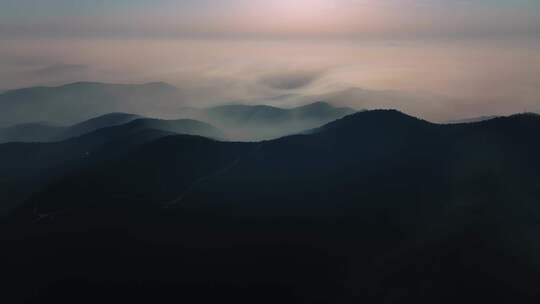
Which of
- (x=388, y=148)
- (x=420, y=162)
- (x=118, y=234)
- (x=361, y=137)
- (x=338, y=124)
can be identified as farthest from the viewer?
(x=338, y=124)

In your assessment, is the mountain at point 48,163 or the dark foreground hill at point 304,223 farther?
the mountain at point 48,163

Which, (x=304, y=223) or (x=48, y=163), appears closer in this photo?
(x=304, y=223)

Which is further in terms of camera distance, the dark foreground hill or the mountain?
the mountain

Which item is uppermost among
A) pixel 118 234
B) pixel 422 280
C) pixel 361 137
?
pixel 361 137

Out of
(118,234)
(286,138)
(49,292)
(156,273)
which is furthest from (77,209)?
(286,138)

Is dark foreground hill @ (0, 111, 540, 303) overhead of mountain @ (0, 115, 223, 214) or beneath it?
beneath

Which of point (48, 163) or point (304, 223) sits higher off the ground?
point (48, 163)

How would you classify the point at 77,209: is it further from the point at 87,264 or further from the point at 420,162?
the point at 420,162

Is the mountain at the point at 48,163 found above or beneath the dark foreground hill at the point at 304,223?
above
